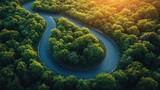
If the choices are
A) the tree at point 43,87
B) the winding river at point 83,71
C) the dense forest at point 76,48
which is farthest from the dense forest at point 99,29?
the dense forest at point 76,48

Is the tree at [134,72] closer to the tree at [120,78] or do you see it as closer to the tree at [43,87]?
the tree at [120,78]

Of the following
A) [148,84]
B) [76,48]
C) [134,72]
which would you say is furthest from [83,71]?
[148,84]

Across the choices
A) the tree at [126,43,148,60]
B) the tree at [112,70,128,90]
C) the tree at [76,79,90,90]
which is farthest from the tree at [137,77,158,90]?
the tree at [76,79,90,90]

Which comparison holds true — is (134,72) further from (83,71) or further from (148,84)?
(83,71)

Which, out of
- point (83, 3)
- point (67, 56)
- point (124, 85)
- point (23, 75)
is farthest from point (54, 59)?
point (83, 3)

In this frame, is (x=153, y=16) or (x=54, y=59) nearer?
(x=54, y=59)

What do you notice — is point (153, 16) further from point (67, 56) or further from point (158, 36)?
point (67, 56)
